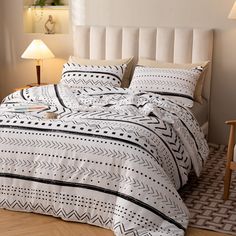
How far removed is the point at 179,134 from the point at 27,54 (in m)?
2.36

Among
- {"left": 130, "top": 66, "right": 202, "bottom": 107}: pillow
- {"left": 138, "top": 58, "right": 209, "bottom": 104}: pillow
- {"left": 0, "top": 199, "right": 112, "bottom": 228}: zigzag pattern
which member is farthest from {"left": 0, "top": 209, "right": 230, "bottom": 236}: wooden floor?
{"left": 138, "top": 58, "right": 209, "bottom": 104}: pillow

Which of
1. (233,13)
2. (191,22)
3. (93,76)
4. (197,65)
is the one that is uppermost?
(233,13)

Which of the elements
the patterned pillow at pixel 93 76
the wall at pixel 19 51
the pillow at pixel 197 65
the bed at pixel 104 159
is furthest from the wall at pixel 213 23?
the bed at pixel 104 159

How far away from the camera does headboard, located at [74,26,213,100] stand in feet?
16.3

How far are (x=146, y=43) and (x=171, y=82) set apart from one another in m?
0.72

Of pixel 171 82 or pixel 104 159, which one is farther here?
pixel 171 82

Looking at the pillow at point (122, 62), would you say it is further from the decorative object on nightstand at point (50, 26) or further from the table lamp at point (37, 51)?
the decorative object on nightstand at point (50, 26)

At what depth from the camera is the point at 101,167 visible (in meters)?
3.19

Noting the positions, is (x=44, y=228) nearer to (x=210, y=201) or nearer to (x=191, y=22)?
(x=210, y=201)

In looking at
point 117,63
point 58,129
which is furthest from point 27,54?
point 58,129

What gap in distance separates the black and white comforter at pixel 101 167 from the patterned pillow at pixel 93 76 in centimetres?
109

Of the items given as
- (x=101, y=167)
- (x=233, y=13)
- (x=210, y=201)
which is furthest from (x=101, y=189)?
(x=233, y=13)

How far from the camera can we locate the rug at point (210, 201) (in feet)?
10.7

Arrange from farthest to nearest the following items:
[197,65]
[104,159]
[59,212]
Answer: [197,65] → [59,212] → [104,159]
